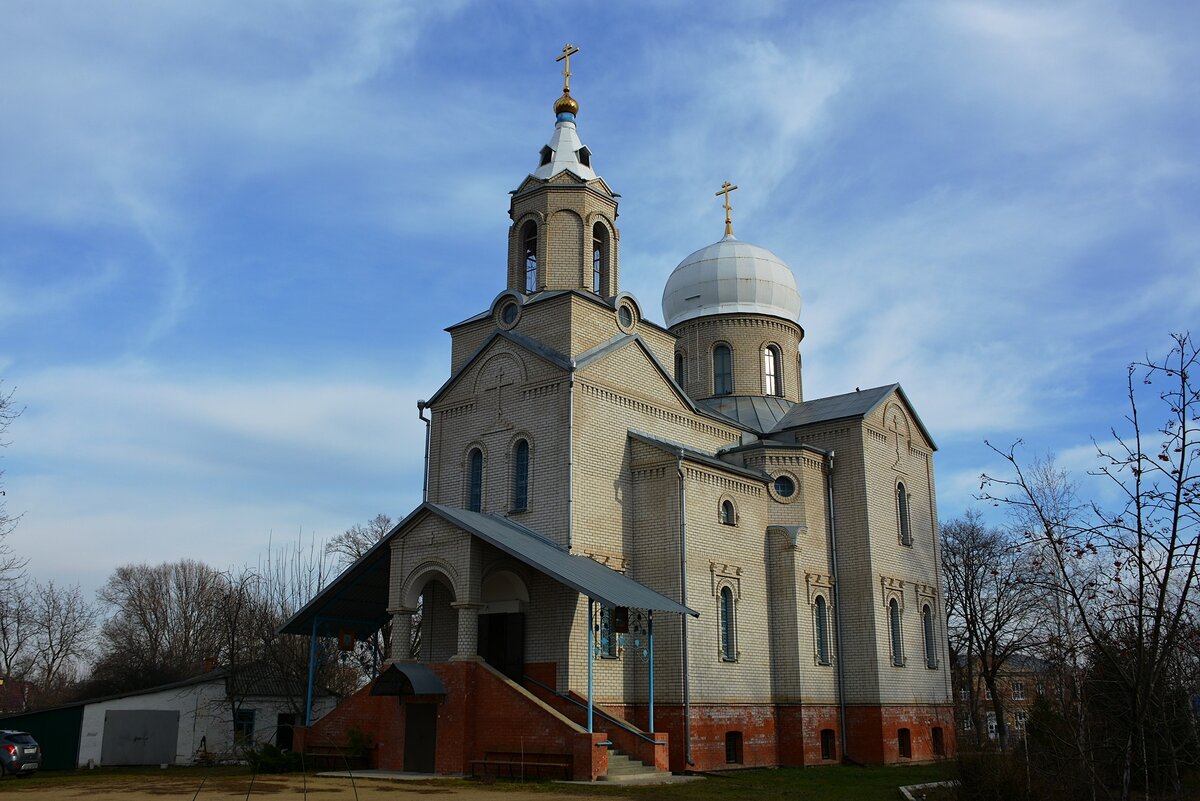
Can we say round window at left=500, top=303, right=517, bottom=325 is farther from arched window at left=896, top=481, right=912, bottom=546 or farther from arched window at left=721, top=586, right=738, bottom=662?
arched window at left=896, top=481, right=912, bottom=546

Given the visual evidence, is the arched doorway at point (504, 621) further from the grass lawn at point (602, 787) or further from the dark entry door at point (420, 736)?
the grass lawn at point (602, 787)

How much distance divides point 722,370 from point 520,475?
31.7ft

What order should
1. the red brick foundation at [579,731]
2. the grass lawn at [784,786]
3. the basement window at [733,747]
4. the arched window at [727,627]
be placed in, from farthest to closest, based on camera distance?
the arched window at [727,627] < the basement window at [733,747] < the red brick foundation at [579,731] < the grass lawn at [784,786]

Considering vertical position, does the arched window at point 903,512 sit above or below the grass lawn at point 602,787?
above

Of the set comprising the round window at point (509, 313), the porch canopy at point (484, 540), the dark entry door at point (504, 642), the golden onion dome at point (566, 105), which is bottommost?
Answer: the dark entry door at point (504, 642)

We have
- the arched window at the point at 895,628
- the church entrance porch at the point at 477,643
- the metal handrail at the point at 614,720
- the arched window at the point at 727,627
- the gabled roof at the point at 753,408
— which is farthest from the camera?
the gabled roof at the point at 753,408

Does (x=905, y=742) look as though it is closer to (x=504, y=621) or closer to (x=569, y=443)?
(x=504, y=621)

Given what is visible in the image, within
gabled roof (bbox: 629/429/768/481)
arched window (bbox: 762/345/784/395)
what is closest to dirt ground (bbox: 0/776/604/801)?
gabled roof (bbox: 629/429/768/481)

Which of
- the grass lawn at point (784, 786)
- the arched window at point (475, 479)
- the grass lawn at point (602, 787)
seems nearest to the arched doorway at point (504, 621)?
the arched window at point (475, 479)

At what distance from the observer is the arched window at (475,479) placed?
73.6 feet

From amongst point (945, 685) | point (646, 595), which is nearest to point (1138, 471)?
point (646, 595)

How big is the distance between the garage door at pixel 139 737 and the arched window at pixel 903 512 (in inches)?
739

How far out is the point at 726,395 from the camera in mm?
28922

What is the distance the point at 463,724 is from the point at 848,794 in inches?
252
